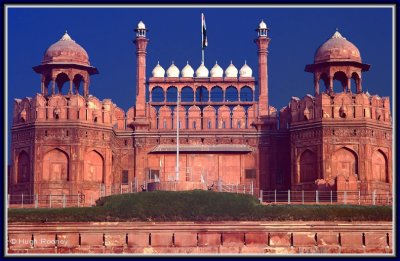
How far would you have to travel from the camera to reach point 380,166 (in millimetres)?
47562

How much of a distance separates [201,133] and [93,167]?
612 centimetres

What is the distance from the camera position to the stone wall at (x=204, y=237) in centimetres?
3903

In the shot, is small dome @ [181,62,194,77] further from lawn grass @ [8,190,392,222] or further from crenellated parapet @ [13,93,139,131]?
lawn grass @ [8,190,392,222]

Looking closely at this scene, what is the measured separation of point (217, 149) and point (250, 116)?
258cm

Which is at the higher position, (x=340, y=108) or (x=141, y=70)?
(x=141, y=70)

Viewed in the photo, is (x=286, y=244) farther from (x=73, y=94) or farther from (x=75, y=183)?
(x=73, y=94)

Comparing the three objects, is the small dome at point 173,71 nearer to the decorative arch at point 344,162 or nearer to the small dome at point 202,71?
the small dome at point 202,71

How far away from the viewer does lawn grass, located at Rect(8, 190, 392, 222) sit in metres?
39.6

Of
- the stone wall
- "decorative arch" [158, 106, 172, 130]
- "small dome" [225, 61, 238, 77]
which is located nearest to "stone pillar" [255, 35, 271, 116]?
"small dome" [225, 61, 238, 77]

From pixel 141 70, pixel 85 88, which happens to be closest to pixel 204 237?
pixel 85 88

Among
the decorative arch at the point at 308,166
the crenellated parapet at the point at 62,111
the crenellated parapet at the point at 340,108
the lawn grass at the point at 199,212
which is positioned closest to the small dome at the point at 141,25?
the crenellated parapet at the point at 62,111

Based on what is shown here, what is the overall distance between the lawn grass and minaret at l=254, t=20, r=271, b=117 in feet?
37.6

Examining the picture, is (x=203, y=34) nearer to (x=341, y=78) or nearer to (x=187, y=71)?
(x=187, y=71)

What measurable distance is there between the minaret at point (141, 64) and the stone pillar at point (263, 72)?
5986mm
